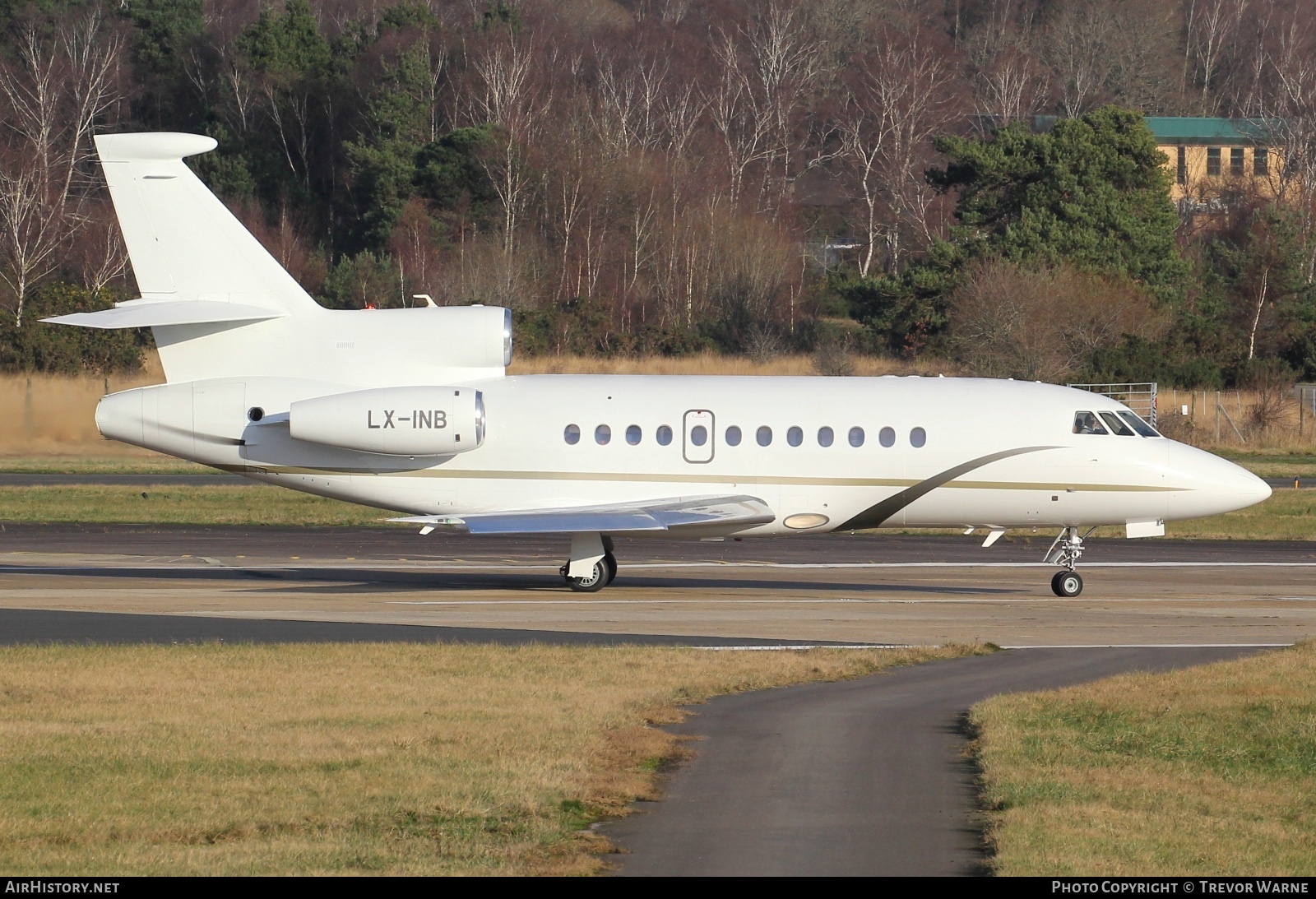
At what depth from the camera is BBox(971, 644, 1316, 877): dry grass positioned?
30.5ft

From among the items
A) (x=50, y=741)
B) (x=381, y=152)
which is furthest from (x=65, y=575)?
(x=381, y=152)

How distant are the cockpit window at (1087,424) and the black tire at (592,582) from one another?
23.3 ft

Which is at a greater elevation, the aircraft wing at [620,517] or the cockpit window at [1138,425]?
the cockpit window at [1138,425]

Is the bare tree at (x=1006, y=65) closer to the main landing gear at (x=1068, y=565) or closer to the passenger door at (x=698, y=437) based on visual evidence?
the main landing gear at (x=1068, y=565)

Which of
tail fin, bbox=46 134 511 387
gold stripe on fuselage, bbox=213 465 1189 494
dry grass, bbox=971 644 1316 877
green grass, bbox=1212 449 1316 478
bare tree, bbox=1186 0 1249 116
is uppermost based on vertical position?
bare tree, bbox=1186 0 1249 116

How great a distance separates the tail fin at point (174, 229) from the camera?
23.2m

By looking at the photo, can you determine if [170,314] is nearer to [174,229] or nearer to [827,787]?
[174,229]

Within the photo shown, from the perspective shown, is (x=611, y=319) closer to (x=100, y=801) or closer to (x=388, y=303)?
(x=388, y=303)

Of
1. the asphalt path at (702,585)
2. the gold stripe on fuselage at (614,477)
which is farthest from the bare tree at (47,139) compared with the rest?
the gold stripe on fuselage at (614,477)

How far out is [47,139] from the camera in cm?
7600

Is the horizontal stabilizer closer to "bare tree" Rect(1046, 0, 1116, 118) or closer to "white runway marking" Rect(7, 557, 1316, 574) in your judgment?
"white runway marking" Rect(7, 557, 1316, 574)

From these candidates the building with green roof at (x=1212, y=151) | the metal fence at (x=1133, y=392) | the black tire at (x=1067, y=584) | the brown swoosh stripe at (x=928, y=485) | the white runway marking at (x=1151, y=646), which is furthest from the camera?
the building with green roof at (x=1212, y=151)

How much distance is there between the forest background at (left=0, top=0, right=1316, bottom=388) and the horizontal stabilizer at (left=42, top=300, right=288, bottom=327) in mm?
27259

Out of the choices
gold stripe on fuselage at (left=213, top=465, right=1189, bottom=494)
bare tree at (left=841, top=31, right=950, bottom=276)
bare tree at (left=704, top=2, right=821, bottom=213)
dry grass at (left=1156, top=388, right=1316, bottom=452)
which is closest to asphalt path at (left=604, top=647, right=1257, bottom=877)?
gold stripe on fuselage at (left=213, top=465, right=1189, bottom=494)
